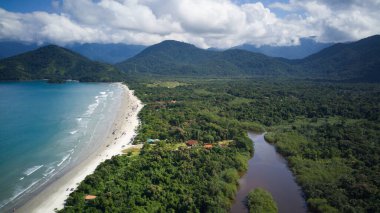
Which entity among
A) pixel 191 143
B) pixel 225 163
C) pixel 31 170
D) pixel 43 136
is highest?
pixel 191 143

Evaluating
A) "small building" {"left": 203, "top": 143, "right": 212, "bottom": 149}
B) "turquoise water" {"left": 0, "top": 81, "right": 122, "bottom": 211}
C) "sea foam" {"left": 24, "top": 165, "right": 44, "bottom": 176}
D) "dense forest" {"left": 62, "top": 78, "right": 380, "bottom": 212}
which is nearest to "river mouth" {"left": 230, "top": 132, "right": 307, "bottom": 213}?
"dense forest" {"left": 62, "top": 78, "right": 380, "bottom": 212}

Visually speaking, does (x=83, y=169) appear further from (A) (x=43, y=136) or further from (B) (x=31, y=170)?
(A) (x=43, y=136)

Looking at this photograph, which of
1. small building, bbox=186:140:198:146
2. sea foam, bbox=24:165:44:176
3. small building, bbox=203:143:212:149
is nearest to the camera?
sea foam, bbox=24:165:44:176

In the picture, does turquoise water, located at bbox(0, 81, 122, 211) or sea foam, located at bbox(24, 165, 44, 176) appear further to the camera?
sea foam, located at bbox(24, 165, 44, 176)

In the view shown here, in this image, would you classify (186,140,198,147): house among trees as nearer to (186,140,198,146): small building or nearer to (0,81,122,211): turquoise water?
(186,140,198,146): small building

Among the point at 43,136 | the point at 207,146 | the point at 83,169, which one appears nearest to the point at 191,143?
the point at 207,146

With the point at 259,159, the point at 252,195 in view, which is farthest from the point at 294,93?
the point at 252,195

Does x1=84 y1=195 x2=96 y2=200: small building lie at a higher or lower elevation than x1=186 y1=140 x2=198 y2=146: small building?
lower

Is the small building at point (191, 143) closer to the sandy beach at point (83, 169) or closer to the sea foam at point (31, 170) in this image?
the sandy beach at point (83, 169)
